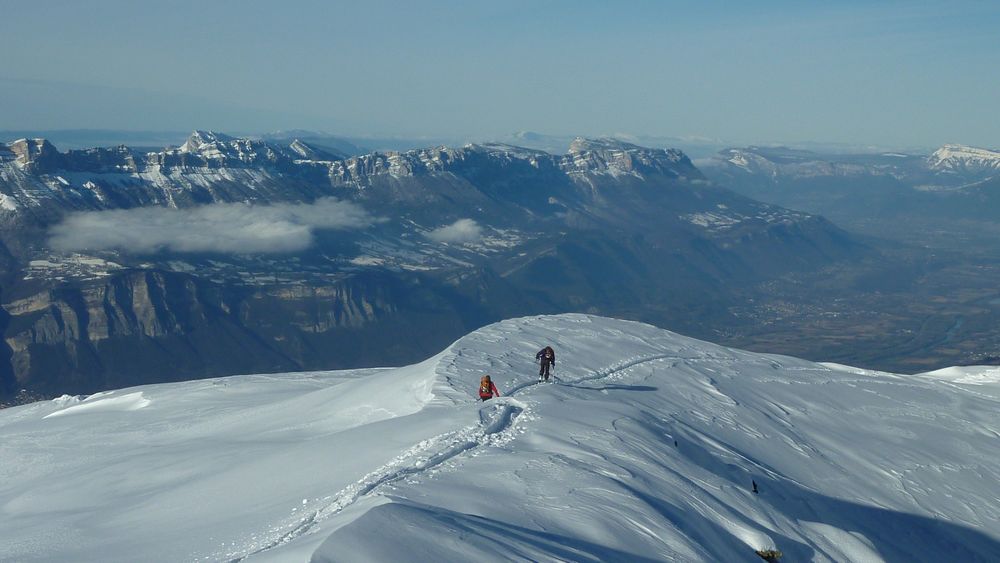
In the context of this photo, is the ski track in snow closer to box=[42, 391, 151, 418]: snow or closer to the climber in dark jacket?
the climber in dark jacket

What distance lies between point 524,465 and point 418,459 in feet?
11.8

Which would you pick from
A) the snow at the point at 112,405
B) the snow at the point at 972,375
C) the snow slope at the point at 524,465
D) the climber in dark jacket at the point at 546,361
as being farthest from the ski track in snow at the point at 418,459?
the snow at the point at 972,375

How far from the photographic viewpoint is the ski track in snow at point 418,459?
23.5 m

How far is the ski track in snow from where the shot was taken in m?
23.5

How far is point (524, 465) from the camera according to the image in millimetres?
29312

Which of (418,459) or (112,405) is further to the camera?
(112,405)

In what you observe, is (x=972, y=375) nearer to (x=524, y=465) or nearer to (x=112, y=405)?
(x=524, y=465)

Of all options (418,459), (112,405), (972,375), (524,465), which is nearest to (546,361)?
(524,465)

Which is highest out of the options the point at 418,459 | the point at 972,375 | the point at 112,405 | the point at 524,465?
the point at 418,459

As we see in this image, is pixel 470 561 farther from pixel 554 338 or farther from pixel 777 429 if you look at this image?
pixel 554 338

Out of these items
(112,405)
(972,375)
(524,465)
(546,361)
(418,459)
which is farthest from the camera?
(972,375)

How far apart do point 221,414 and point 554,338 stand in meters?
21.4

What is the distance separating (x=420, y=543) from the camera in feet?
67.8

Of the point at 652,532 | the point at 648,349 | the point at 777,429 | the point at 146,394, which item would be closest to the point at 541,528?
the point at 652,532
